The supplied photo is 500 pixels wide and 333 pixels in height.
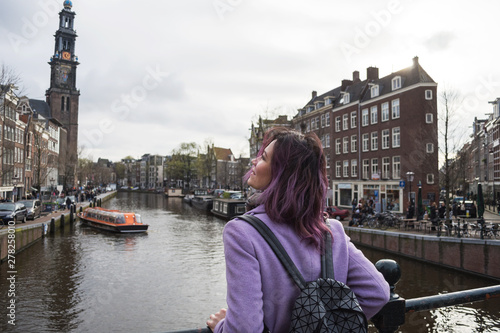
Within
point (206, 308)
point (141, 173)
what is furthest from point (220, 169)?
point (206, 308)

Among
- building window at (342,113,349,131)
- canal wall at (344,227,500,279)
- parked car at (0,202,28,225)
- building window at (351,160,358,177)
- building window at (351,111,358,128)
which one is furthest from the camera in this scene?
building window at (342,113,349,131)

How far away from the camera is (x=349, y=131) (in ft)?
135

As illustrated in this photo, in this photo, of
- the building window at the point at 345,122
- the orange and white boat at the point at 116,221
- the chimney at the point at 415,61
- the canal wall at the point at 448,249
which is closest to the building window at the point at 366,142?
the building window at the point at 345,122

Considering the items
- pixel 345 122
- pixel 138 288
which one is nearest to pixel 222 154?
pixel 345 122

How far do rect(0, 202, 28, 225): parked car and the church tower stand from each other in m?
60.7

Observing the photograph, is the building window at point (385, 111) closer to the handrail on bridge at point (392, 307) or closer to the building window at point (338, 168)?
the building window at point (338, 168)

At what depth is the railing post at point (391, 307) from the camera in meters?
1.82

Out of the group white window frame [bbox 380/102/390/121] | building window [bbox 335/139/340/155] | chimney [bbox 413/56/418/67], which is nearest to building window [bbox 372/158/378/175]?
white window frame [bbox 380/102/390/121]

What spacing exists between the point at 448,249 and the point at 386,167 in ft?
63.6

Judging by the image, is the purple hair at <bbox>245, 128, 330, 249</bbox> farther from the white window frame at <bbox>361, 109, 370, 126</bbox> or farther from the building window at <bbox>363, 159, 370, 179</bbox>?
the white window frame at <bbox>361, 109, 370, 126</bbox>

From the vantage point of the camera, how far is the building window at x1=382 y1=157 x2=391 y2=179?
3547 centimetres

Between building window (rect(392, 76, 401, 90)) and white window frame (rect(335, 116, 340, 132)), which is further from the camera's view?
white window frame (rect(335, 116, 340, 132))

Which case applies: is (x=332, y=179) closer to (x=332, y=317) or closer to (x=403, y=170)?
(x=403, y=170)

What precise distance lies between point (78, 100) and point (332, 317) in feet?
316
